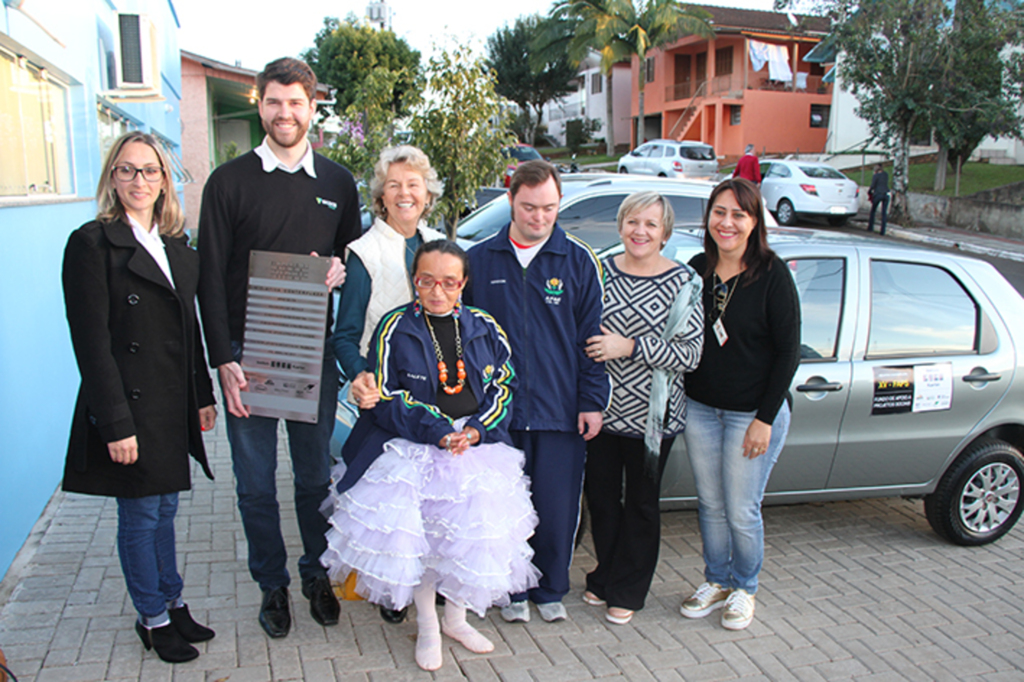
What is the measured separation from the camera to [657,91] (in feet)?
135

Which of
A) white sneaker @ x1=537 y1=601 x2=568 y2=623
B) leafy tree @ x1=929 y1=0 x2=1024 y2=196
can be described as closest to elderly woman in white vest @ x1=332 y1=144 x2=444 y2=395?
white sneaker @ x1=537 y1=601 x2=568 y2=623

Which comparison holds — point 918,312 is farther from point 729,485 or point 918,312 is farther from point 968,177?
point 968,177

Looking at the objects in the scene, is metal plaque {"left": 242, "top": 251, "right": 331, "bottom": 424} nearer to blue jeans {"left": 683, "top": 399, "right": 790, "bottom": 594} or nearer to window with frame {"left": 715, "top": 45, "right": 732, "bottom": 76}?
blue jeans {"left": 683, "top": 399, "right": 790, "bottom": 594}

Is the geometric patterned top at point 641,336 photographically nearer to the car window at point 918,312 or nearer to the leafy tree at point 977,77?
the car window at point 918,312

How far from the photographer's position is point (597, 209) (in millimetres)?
7199

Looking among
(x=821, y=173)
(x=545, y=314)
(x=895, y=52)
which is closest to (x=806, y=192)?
(x=821, y=173)

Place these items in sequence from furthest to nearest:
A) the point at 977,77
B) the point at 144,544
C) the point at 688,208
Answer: the point at 977,77, the point at 688,208, the point at 144,544

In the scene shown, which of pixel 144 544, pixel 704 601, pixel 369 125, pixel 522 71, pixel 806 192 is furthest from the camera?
pixel 522 71

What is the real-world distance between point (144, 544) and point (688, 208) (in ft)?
18.5

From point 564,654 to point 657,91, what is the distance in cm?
4117

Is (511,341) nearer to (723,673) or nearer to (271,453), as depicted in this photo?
(271,453)

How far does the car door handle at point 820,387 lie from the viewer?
3992mm

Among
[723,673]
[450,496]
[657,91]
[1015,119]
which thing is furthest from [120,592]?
[657,91]

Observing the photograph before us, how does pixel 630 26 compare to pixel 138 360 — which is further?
pixel 630 26
